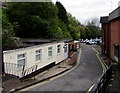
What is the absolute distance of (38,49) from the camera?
58.8ft

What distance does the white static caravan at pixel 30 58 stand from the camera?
13281 mm

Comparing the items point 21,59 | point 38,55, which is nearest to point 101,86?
point 21,59

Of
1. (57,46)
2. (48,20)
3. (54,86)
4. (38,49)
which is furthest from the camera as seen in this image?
(48,20)

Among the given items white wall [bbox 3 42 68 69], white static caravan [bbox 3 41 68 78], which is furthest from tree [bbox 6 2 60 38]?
white wall [bbox 3 42 68 69]

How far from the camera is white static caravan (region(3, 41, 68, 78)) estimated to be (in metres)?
13.3

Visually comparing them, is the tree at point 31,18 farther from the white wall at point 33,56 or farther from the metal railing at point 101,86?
the metal railing at point 101,86

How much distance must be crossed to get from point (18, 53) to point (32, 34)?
11048 millimetres

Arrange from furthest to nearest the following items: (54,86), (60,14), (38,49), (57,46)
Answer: (60,14) → (57,46) → (38,49) → (54,86)

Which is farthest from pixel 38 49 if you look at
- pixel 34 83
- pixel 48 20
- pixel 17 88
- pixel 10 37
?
pixel 48 20

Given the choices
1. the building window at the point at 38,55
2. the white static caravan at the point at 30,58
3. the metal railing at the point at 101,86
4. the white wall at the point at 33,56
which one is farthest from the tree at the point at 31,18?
the metal railing at the point at 101,86

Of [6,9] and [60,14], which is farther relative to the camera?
[60,14]

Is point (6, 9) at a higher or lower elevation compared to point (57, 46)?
higher

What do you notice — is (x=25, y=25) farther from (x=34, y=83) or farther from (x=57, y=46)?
(x=34, y=83)

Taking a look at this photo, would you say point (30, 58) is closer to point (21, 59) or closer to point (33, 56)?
point (33, 56)
